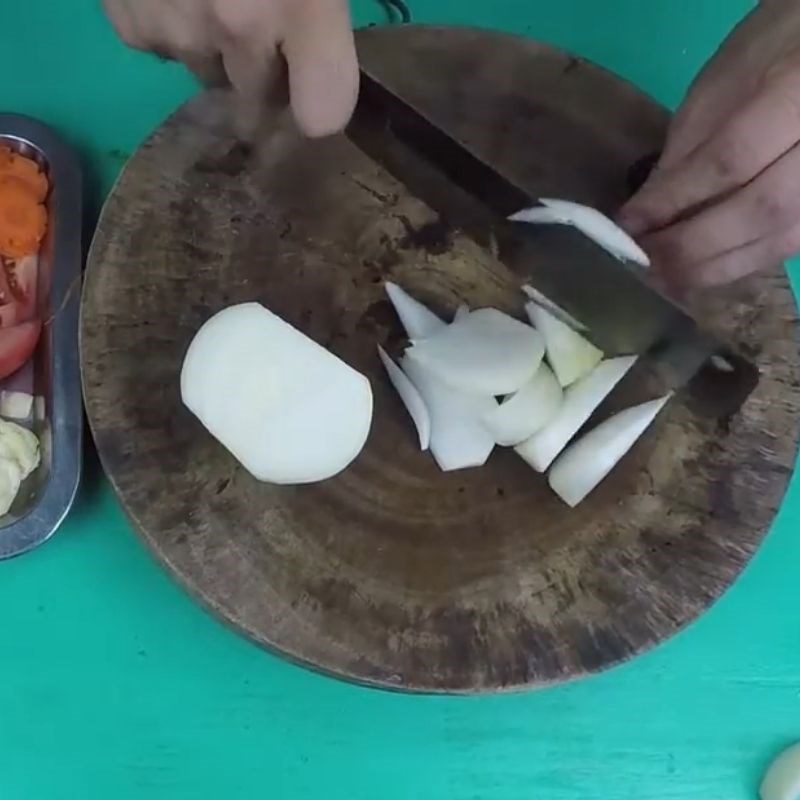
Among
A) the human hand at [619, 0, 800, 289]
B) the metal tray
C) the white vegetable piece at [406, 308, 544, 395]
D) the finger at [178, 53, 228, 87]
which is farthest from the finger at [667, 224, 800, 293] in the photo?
the metal tray

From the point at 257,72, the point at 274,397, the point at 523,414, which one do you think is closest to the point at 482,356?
the point at 523,414

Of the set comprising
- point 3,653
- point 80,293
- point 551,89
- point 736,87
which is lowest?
point 3,653

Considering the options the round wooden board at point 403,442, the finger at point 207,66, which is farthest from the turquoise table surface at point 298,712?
the finger at point 207,66

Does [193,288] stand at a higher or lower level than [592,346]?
lower

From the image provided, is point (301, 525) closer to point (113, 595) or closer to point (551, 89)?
point (113, 595)

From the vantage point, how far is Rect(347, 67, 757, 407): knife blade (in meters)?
0.88

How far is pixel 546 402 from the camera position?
3.07 feet

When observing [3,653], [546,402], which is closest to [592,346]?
[546,402]

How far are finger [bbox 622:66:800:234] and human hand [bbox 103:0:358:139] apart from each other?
27 cm

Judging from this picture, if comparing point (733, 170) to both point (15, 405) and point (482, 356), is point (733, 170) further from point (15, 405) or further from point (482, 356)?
point (15, 405)

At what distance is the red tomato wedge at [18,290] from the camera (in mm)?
1020

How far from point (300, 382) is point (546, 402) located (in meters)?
0.19

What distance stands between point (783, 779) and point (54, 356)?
653 millimetres

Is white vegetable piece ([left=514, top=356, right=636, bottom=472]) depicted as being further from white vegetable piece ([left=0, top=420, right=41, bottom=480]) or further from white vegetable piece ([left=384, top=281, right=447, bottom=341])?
white vegetable piece ([left=0, top=420, right=41, bottom=480])
